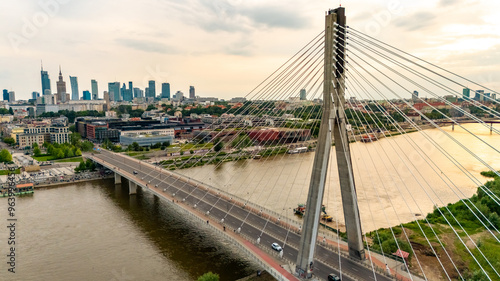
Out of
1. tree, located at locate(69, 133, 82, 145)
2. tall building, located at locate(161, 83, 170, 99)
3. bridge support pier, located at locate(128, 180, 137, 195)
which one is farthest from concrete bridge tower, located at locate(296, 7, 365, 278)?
tall building, located at locate(161, 83, 170, 99)

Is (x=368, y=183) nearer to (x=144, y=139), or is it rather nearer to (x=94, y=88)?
(x=144, y=139)

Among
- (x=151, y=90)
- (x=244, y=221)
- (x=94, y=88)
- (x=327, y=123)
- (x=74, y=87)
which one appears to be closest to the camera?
(x=327, y=123)

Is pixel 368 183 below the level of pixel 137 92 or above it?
below

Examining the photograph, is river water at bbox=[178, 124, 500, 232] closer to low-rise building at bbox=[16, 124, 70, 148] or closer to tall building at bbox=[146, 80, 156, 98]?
low-rise building at bbox=[16, 124, 70, 148]

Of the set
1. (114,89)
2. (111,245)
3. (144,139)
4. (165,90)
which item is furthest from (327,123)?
(165,90)

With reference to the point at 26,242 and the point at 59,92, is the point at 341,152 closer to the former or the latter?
the point at 26,242

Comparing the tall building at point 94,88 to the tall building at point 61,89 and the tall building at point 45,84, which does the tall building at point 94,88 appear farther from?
the tall building at point 45,84
